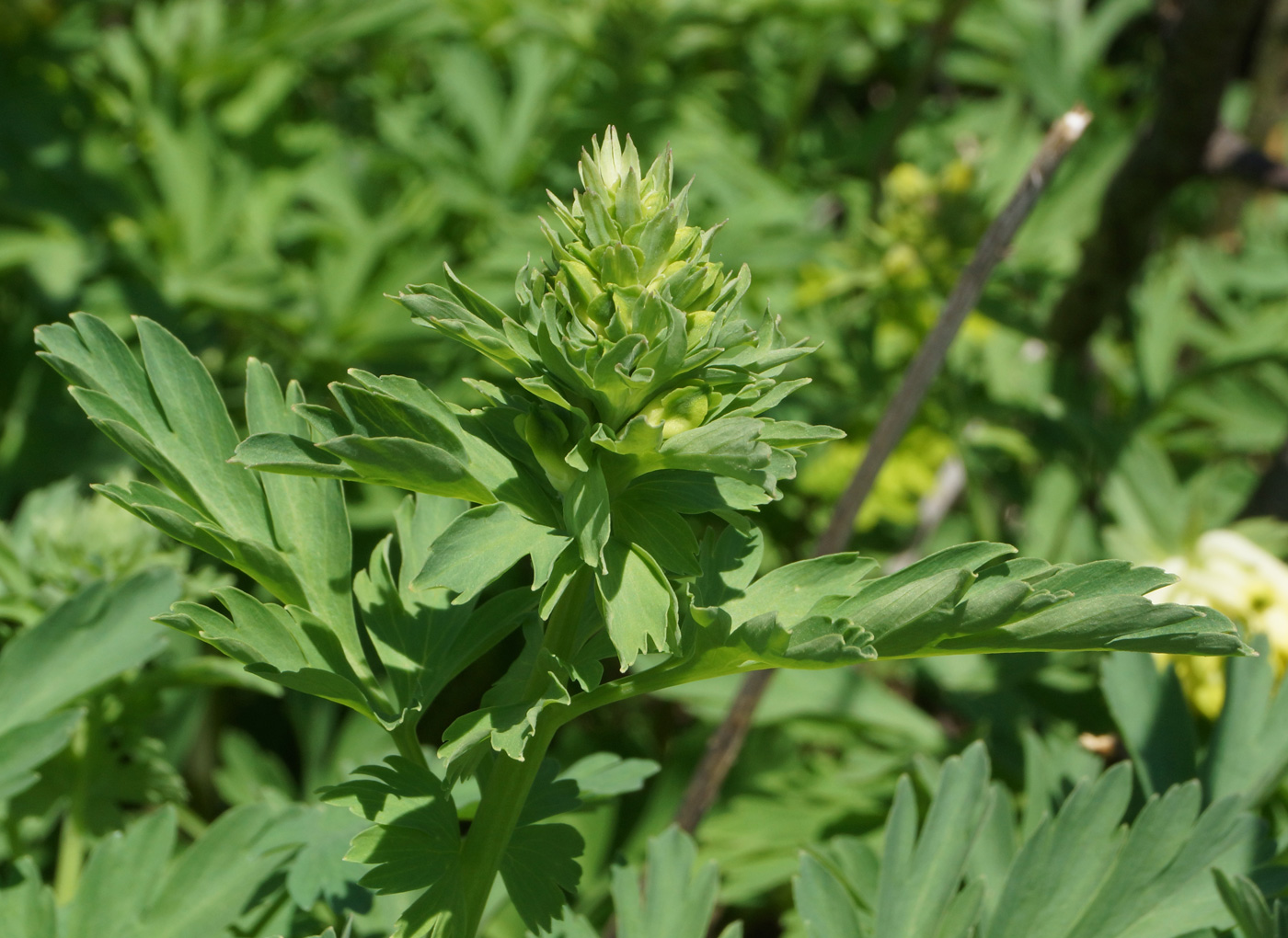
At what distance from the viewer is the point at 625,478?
73 centimetres

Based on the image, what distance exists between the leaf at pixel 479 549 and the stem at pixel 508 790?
8 cm

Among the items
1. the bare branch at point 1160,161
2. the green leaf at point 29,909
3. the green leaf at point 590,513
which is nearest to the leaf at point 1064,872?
the green leaf at point 590,513

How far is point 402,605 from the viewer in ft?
2.74

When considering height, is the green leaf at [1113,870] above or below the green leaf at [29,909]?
Answer: below

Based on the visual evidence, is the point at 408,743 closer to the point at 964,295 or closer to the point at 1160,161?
the point at 964,295

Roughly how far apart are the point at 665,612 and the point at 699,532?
115cm

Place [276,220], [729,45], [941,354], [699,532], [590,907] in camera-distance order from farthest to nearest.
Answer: [729,45], [276,220], [699,532], [590,907], [941,354]

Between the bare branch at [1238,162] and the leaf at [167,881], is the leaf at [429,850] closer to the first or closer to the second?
the leaf at [167,881]

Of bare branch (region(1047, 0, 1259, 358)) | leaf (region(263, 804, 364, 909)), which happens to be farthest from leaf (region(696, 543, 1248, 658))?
bare branch (region(1047, 0, 1259, 358))

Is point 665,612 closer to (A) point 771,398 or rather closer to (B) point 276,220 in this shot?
(A) point 771,398

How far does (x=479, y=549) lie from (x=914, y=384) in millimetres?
658

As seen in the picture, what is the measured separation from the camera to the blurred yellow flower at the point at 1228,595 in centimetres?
143

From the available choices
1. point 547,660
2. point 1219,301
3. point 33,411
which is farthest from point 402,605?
point 1219,301

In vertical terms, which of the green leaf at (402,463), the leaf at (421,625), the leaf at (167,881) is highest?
the green leaf at (402,463)
